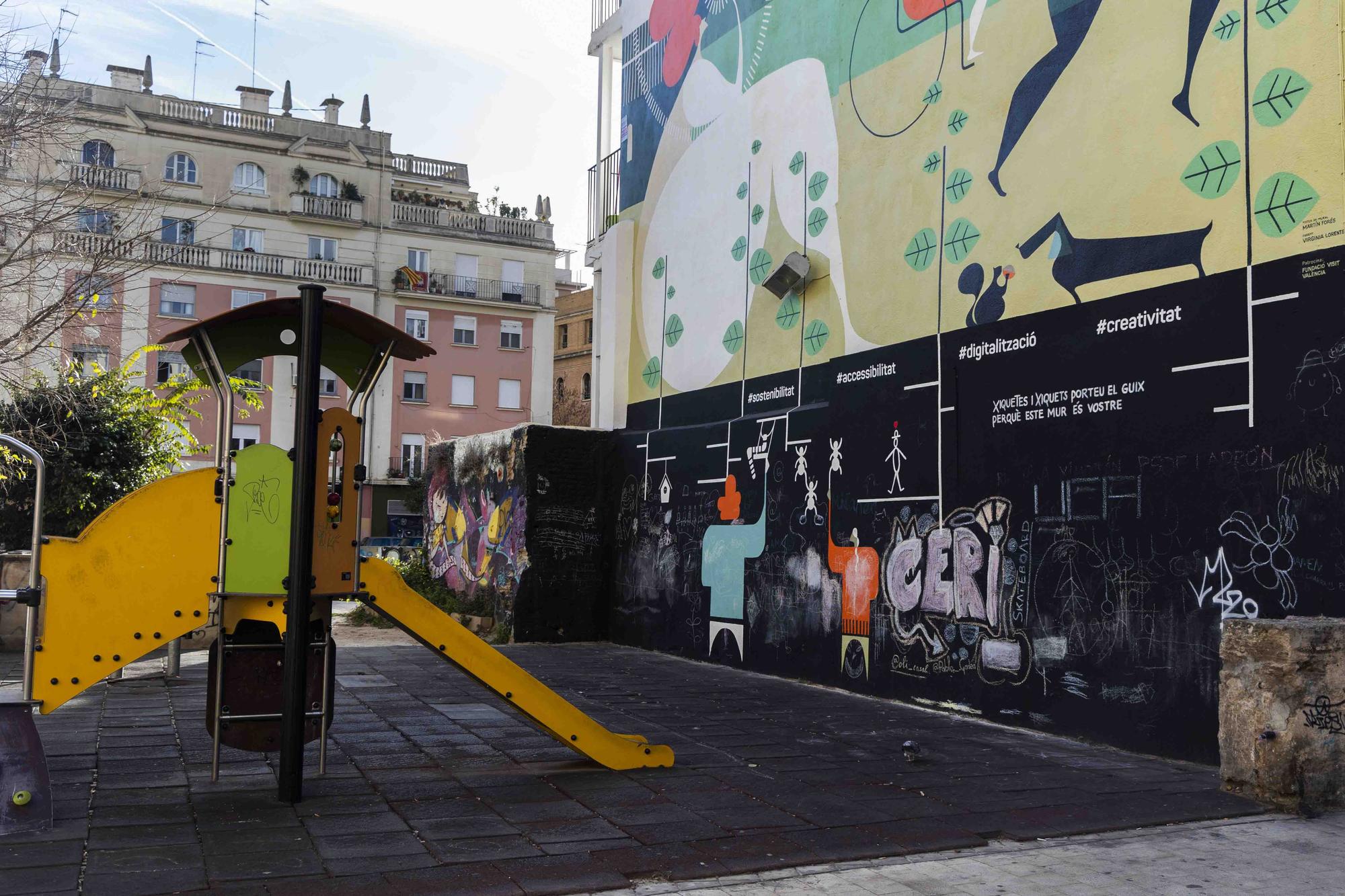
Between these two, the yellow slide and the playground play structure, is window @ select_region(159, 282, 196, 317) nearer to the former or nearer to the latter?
the playground play structure

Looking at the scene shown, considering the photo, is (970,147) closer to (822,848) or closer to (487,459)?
(822,848)

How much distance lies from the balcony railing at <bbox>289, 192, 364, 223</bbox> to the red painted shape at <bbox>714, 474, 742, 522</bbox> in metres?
35.3

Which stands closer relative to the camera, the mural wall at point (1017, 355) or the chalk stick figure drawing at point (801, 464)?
the mural wall at point (1017, 355)

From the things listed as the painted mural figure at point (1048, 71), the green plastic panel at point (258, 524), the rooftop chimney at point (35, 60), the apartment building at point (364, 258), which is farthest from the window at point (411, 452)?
the green plastic panel at point (258, 524)

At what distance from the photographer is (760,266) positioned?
12.6 m

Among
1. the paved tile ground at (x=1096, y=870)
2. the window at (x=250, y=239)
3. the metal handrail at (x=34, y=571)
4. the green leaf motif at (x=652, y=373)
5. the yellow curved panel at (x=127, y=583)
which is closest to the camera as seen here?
the paved tile ground at (x=1096, y=870)

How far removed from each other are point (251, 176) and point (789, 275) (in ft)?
122

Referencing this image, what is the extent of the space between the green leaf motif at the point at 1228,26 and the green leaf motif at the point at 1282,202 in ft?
3.52

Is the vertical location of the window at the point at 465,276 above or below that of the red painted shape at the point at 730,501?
above

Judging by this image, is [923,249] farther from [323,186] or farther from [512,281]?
[323,186]

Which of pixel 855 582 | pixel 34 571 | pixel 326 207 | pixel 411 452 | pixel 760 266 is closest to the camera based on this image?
pixel 34 571

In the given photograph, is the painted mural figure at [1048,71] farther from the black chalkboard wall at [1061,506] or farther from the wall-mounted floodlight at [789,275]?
the wall-mounted floodlight at [789,275]

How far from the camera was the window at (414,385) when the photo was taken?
146 ft

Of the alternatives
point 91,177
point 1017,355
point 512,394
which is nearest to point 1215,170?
point 1017,355
